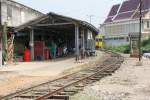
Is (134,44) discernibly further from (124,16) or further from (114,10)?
(114,10)

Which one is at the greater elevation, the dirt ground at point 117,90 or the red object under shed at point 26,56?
the red object under shed at point 26,56

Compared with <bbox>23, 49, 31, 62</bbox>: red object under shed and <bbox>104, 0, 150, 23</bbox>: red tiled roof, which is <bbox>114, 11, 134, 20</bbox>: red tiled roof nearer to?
<bbox>104, 0, 150, 23</bbox>: red tiled roof

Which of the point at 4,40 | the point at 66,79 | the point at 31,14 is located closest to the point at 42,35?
the point at 31,14

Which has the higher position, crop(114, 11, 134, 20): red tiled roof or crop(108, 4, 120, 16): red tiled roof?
crop(108, 4, 120, 16): red tiled roof

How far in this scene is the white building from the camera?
Answer: 3093 inches

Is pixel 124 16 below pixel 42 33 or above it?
above

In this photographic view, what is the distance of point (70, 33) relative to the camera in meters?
54.2

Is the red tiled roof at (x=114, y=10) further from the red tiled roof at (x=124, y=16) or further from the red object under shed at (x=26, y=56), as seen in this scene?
the red object under shed at (x=26, y=56)

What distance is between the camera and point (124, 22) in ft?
→ 277

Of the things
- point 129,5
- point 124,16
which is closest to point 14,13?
point 124,16

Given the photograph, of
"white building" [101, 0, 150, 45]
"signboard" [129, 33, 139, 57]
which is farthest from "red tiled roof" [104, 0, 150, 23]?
"signboard" [129, 33, 139, 57]

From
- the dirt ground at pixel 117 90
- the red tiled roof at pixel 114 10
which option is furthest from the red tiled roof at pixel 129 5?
the dirt ground at pixel 117 90

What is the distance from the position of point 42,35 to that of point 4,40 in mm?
9681

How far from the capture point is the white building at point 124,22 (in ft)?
258
